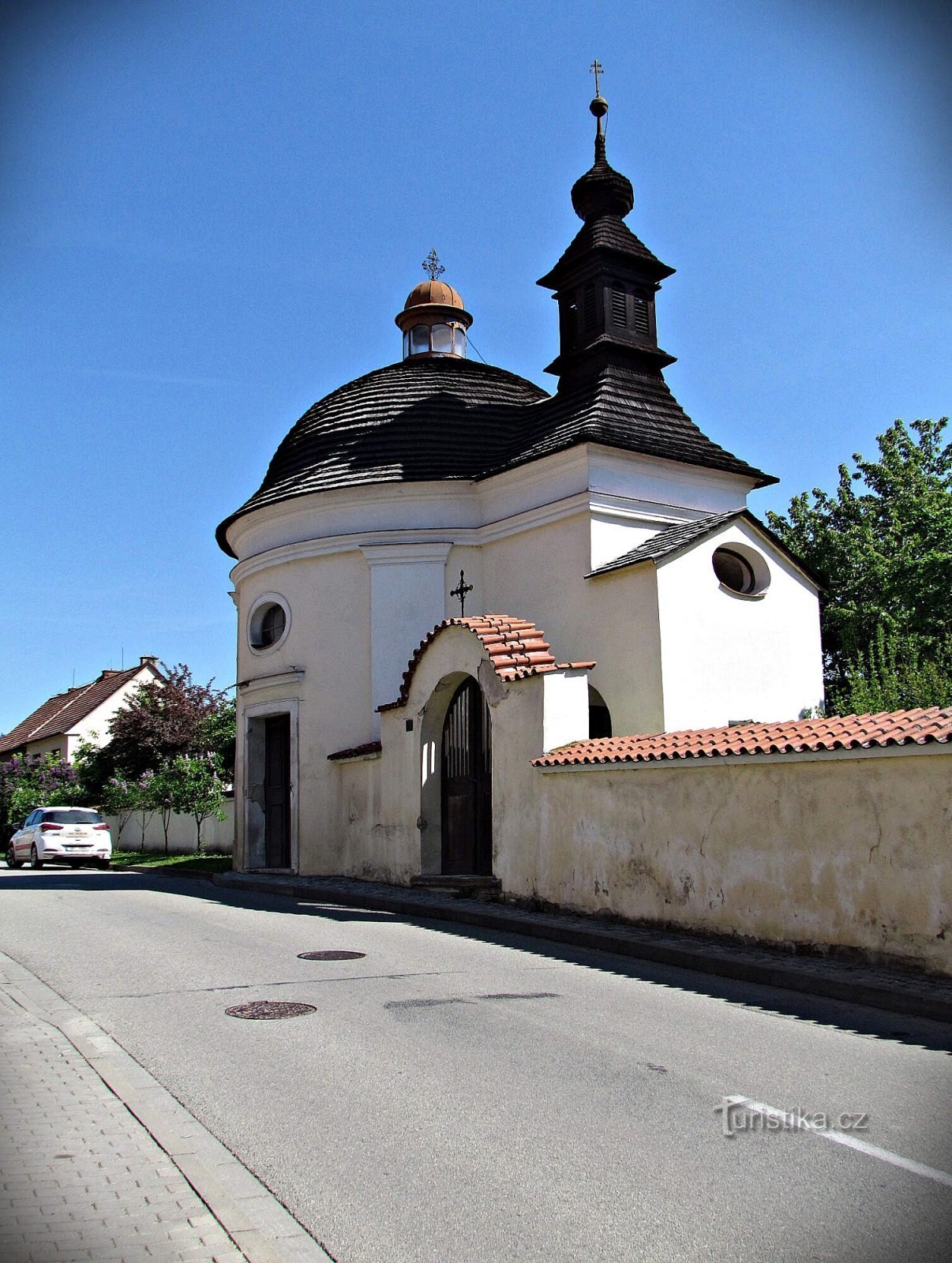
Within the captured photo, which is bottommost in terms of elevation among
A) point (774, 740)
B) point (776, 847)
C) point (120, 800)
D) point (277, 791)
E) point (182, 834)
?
point (182, 834)

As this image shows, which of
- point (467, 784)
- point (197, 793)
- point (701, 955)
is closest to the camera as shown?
point (701, 955)

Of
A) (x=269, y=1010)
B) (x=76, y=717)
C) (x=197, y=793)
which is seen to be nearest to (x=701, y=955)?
(x=269, y=1010)

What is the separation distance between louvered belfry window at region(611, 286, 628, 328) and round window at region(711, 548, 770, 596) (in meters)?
6.17

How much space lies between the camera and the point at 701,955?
9922 millimetres

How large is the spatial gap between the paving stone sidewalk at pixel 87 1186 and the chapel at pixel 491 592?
9.03m

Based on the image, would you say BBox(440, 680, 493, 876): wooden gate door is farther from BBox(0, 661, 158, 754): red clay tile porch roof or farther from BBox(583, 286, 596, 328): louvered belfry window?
BBox(0, 661, 158, 754): red clay tile porch roof

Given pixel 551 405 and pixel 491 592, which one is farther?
pixel 551 405

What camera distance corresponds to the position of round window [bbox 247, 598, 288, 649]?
2273 centimetres

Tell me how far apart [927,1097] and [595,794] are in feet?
23.5

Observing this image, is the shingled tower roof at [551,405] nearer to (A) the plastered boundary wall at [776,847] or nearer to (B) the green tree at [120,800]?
(A) the plastered boundary wall at [776,847]

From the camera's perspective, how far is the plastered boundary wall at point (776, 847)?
901 cm

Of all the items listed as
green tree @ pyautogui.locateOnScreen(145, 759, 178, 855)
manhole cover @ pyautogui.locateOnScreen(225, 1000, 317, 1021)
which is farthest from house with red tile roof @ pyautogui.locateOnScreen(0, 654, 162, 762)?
manhole cover @ pyautogui.locateOnScreen(225, 1000, 317, 1021)

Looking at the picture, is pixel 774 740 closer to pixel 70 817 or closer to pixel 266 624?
pixel 266 624

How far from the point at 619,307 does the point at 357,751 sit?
1030cm
